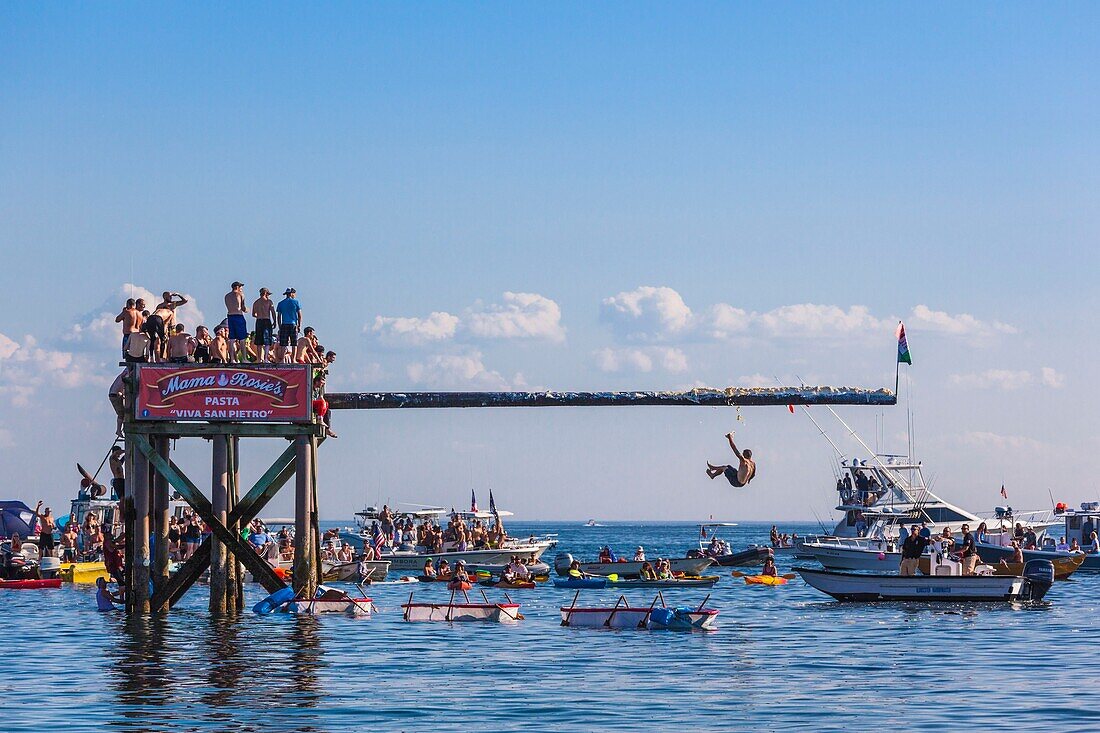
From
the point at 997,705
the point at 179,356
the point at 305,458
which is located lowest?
the point at 997,705

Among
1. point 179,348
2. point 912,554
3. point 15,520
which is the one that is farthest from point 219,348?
point 15,520

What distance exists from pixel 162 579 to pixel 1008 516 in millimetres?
45639

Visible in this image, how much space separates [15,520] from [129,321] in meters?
32.7

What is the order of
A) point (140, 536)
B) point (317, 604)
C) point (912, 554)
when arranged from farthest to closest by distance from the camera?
point (912, 554) < point (317, 604) < point (140, 536)

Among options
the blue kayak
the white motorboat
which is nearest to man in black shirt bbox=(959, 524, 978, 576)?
the white motorboat

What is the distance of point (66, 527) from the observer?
56.5 m

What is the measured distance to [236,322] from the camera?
3253 centimetres

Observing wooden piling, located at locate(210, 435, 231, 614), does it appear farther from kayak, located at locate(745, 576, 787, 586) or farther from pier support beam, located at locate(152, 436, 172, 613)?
kayak, located at locate(745, 576, 787, 586)

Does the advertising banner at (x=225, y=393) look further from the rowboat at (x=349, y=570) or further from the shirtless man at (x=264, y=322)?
the rowboat at (x=349, y=570)

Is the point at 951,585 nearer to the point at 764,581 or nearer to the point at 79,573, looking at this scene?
the point at 764,581

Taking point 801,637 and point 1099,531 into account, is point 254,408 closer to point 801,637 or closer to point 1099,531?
point 801,637

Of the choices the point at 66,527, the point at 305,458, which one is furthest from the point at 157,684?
the point at 66,527

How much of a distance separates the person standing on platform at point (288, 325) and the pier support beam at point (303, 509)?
6.48 ft

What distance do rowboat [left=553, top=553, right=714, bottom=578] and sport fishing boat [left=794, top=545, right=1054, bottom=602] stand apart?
1362 centimetres
